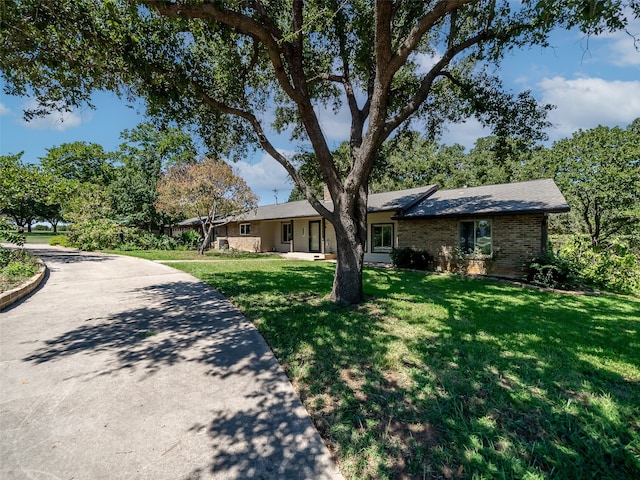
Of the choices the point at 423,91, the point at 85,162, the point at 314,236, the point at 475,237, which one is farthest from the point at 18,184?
the point at 85,162

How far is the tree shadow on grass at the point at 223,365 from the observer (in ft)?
7.59

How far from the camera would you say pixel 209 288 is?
863cm

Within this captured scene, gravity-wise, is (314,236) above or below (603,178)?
below

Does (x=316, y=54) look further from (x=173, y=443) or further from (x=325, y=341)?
(x=173, y=443)

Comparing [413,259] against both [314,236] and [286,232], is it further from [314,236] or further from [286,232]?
[286,232]

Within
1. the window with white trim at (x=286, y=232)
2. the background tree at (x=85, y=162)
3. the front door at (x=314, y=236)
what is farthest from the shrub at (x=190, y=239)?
the front door at (x=314, y=236)

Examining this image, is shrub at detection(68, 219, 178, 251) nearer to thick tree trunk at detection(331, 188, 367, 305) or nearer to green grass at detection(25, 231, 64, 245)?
green grass at detection(25, 231, 64, 245)

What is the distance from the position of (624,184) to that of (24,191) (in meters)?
27.5

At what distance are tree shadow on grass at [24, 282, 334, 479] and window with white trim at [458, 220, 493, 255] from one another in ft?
33.8

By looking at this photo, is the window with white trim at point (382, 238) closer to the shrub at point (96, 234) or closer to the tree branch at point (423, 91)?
the tree branch at point (423, 91)

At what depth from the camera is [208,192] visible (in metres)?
18.8

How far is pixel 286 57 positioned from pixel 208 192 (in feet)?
44.8

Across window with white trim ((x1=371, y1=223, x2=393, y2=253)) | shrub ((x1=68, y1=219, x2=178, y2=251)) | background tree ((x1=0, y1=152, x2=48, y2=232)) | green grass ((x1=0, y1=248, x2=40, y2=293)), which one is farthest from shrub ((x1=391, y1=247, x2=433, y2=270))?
shrub ((x1=68, y1=219, x2=178, y2=251))

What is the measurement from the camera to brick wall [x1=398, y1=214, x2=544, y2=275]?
11.2 m
